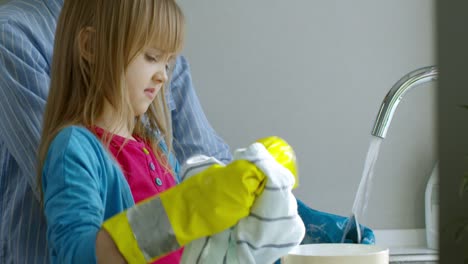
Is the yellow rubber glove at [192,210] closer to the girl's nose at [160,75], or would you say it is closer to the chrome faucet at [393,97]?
the chrome faucet at [393,97]

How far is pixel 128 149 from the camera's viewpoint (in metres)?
1.15

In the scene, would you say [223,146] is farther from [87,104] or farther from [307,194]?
[307,194]

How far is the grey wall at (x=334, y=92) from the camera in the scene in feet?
7.15

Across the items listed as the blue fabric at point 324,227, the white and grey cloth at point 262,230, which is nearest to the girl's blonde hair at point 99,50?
the blue fabric at point 324,227

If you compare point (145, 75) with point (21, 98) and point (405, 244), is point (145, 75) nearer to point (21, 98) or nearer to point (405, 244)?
point (21, 98)

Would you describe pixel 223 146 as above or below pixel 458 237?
below

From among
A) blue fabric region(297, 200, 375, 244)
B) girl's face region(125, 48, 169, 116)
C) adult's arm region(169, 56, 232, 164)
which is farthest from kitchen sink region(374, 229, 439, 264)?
girl's face region(125, 48, 169, 116)

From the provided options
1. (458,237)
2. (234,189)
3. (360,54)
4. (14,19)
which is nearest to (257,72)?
(360,54)

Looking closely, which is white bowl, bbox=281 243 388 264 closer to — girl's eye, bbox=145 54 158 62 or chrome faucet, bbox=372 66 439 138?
chrome faucet, bbox=372 66 439 138

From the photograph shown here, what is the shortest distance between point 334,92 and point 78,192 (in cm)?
146

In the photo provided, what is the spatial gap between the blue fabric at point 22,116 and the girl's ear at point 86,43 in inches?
7.6

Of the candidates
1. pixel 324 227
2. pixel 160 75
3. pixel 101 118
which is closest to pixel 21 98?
pixel 101 118

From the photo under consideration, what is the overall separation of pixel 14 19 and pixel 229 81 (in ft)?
3.03

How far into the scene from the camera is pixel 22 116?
123 centimetres
